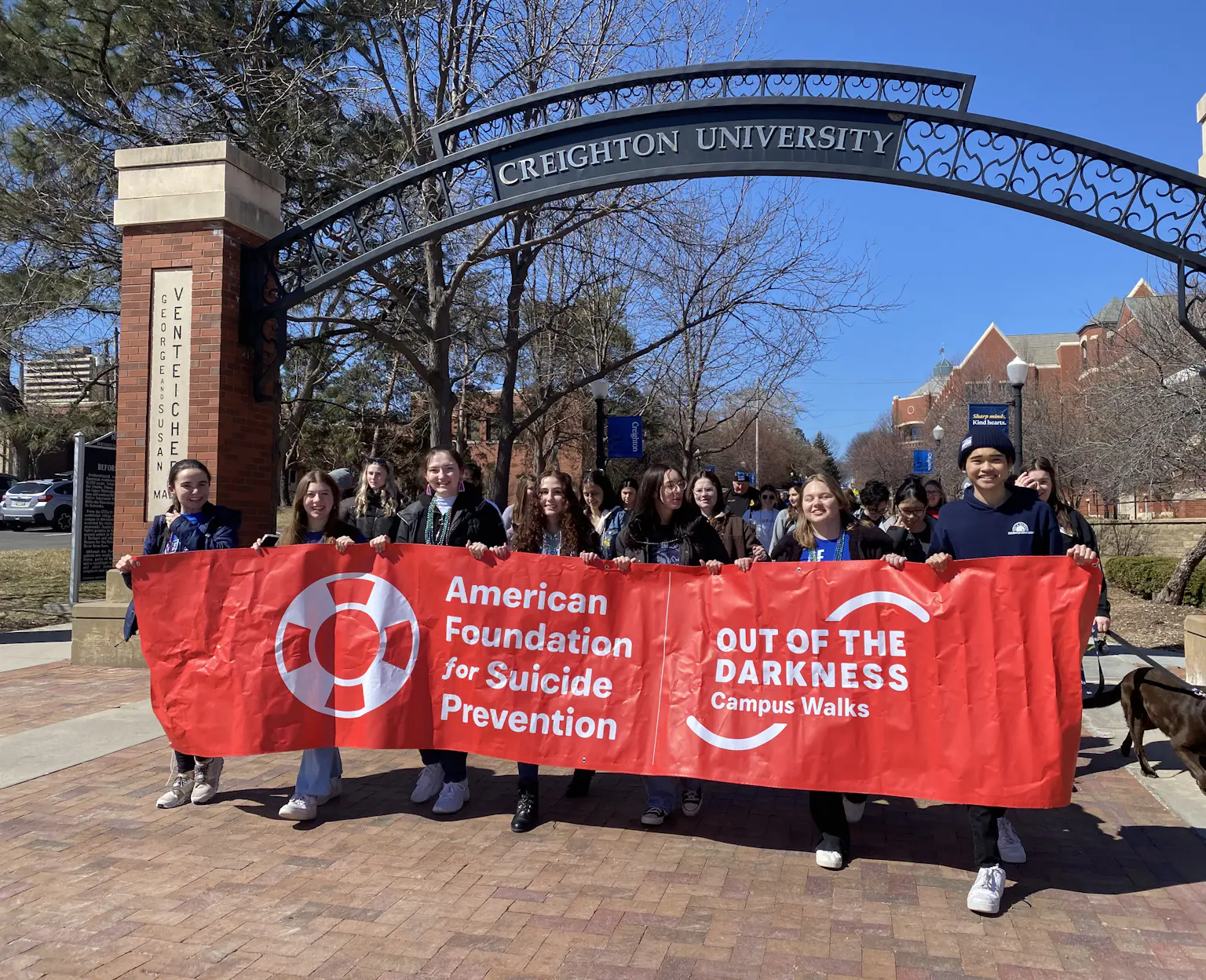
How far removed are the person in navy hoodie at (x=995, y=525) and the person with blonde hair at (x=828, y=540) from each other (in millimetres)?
316

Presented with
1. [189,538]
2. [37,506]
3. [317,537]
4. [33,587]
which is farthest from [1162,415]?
[37,506]

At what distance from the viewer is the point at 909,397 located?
4114 inches

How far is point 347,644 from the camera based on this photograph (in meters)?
4.99

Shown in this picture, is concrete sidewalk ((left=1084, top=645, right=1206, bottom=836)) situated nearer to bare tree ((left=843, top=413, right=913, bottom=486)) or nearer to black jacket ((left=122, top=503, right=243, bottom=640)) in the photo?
black jacket ((left=122, top=503, right=243, bottom=640))

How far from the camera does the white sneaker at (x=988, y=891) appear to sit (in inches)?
146

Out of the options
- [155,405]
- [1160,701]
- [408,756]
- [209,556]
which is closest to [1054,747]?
[1160,701]

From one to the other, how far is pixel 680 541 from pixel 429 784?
76.5 inches

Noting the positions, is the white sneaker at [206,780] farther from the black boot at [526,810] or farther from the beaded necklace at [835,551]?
the beaded necklace at [835,551]

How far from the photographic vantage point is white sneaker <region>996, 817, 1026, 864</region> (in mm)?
4285

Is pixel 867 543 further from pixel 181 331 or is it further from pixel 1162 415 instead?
pixel 1162 415

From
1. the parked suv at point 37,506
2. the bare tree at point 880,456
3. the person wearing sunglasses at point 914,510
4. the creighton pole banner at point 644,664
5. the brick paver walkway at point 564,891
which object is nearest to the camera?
the brick paver walkway at point 564,891

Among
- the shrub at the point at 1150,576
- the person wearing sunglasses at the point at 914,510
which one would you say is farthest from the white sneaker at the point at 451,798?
the shrub at the point at 1150,576

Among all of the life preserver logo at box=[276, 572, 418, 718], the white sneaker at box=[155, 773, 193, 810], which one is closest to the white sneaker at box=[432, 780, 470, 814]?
the life preserver logo at box=[276, 572, 418, 718]

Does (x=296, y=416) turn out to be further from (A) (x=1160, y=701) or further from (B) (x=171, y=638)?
(A) (x=1160, y=701)
